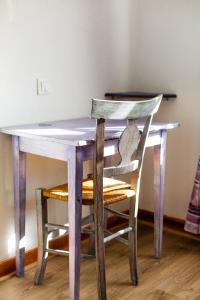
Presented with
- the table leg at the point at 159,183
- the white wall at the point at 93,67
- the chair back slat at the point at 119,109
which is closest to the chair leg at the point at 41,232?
the white wall at the point at 93,67

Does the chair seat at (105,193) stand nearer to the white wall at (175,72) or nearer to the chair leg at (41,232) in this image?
the chair leg at (41,232)

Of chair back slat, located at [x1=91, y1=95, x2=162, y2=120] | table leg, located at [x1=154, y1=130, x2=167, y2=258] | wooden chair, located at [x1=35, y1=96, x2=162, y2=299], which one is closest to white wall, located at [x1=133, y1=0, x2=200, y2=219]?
table leg, located at [x1=154, y1=130, x2=167, y2=258]

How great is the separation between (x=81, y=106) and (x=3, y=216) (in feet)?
2.85

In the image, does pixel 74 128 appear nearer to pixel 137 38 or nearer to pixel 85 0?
pixel 85 0

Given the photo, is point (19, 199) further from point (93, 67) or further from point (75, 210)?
point (93, 67)

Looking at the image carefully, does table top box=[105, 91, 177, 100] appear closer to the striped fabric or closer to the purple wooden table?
the purple wooden table

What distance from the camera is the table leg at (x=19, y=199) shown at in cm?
210

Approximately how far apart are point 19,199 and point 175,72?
1.39m

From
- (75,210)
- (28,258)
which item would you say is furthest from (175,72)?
(28,258)

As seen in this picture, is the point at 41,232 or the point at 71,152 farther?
the point at 41,232

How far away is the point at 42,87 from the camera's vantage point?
7.59 feet

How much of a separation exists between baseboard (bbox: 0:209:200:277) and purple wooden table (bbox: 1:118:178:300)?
0.07 meters

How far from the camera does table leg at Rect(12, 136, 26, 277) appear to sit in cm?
210

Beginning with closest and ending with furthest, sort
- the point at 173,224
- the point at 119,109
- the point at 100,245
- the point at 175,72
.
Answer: the point at 119,109 → the point at 100,245 → the point at 175,72 → the point at 173,224
